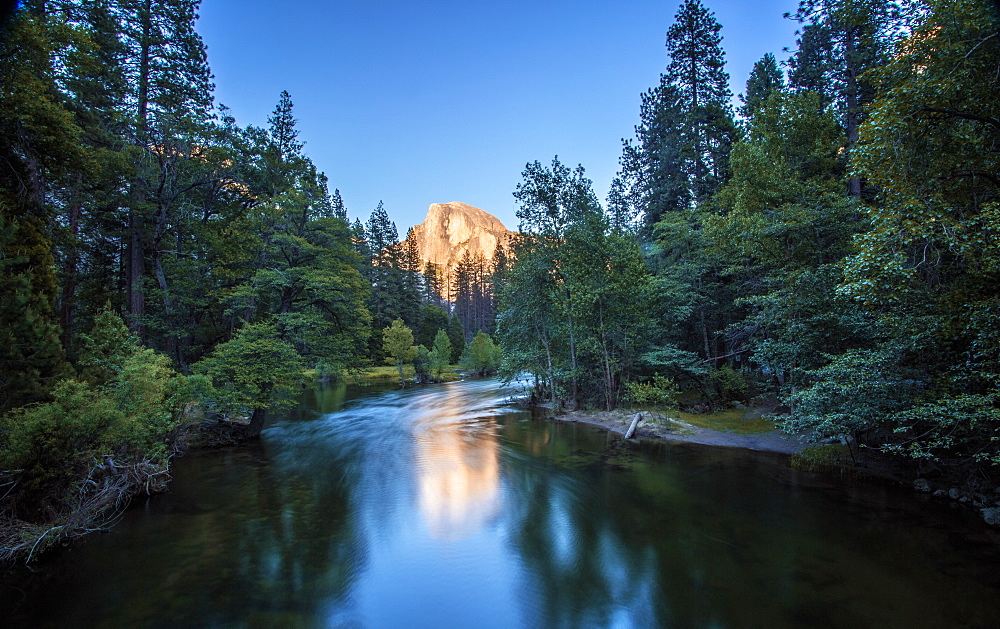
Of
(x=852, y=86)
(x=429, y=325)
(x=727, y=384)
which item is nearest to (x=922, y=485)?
(x=727, y=384)

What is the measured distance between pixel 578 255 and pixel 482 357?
28630mm

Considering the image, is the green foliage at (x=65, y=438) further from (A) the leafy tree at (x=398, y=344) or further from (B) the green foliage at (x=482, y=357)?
(B) the green foliage at (x=482, y=357)

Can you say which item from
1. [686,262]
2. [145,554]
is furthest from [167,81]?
[686,262]

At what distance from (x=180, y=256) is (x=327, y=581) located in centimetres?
1741

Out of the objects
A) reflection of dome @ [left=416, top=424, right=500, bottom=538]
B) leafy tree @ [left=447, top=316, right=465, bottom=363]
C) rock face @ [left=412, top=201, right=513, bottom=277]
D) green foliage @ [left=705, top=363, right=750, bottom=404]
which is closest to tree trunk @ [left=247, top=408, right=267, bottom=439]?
reflection of dome @ [left=416, top=424, right=500, bottom=538]

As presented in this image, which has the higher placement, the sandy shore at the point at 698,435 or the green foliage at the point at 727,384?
the green foliage at the point at 727,384

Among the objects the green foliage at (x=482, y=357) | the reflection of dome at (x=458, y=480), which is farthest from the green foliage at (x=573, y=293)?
the green foliage at (x=482, y=357)

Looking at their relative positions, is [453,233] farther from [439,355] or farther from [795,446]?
[795,446]

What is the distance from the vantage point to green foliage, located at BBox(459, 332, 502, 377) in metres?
47.0

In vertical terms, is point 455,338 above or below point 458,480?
above

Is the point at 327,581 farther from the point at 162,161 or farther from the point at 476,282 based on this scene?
the point at 476,282

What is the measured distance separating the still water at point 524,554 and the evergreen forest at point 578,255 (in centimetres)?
140

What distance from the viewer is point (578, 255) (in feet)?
65.5

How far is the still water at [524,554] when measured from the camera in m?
5.73
